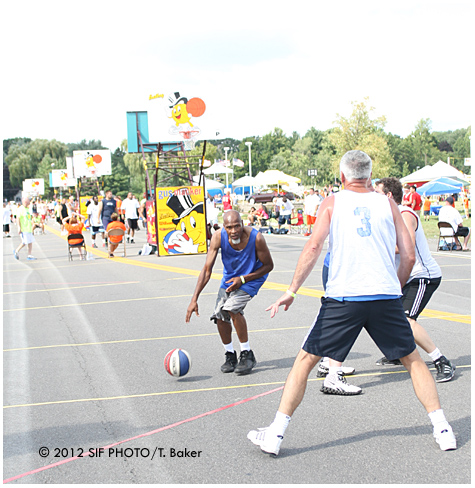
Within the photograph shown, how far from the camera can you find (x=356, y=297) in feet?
13.5

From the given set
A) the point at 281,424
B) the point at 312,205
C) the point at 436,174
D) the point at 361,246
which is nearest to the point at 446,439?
the point at 281,424

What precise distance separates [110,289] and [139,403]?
298 inches

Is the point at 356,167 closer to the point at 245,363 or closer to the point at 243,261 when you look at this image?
the point at 243,261

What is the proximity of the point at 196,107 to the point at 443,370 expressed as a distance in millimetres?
15773

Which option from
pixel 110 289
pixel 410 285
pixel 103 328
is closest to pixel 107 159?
pixel 110 289

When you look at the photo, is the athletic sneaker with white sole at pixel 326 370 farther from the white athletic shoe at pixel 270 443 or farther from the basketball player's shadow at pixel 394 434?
the white athletic shoe at pixel 270 443

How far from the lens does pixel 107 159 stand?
5331 centimetres

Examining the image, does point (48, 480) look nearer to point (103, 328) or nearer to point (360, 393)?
point (360, 393)

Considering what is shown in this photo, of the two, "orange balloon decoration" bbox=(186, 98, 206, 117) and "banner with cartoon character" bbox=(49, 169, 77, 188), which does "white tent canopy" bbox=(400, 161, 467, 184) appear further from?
"banner with cartoon character" bbox=(49, 169, 77, 188)

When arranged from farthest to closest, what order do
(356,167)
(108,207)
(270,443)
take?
(108,207) < (356,167) < (270,443)

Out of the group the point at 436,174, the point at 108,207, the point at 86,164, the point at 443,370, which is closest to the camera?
the point at 443,370

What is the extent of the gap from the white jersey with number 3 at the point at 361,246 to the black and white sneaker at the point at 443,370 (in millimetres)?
1974

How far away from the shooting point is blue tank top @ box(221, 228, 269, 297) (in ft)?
20.5

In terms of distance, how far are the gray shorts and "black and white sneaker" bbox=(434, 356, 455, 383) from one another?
185cm
